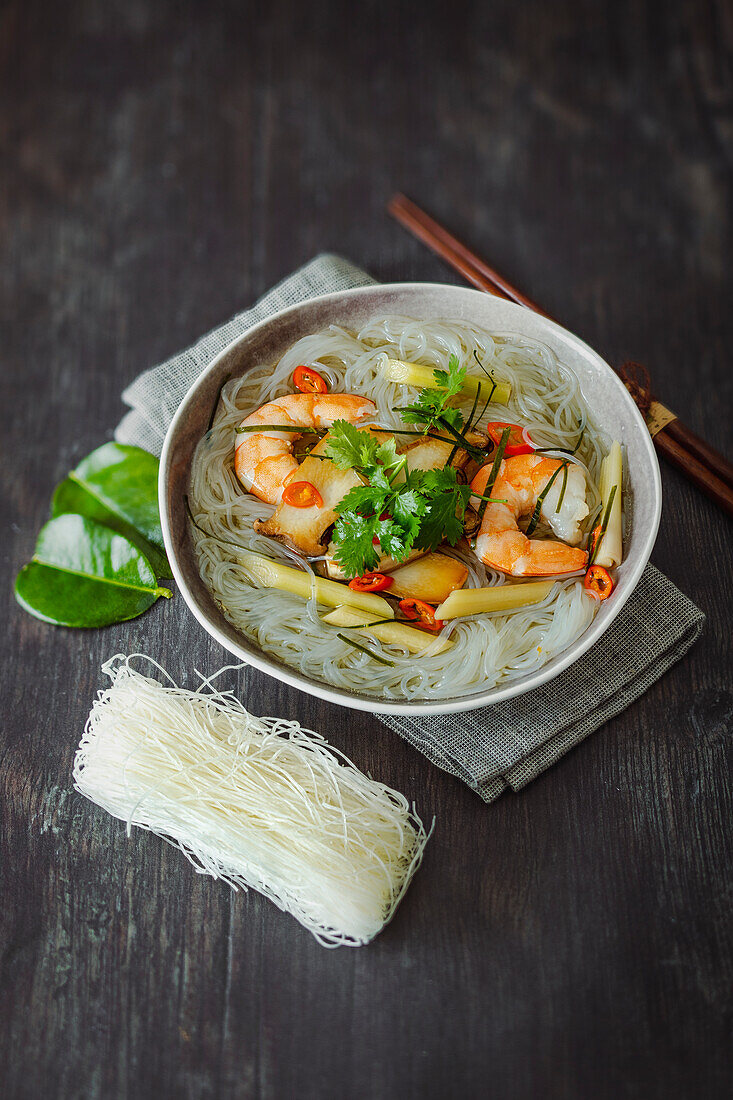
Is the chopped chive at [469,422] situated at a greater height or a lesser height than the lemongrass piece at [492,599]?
greater

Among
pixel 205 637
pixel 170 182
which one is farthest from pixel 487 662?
pixel 170 182

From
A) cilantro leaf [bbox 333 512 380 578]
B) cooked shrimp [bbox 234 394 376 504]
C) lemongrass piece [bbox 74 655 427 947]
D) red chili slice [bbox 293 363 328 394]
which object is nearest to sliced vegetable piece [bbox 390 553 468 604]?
cilantro leaf [bbox 333 512 380 578]

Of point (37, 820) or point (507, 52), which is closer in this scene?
point (37, 820)

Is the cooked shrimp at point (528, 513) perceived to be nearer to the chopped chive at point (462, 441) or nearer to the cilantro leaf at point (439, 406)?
the chopped chive at point (462, 441)

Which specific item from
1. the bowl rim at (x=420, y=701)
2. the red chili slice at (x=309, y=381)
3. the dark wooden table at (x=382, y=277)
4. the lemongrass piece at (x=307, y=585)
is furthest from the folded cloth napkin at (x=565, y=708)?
the red chili slice at (x=309, y=381)

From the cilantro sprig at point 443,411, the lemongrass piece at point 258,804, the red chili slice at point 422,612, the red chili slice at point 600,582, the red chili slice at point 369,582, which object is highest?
the cilantro sprig at point 443,411

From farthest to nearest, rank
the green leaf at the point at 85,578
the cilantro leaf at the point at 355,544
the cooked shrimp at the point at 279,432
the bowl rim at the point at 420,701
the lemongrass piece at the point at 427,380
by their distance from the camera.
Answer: the green leaf at the point at 85,578 → the lemongrass piece at the point at 427,380 → the cooked shrimp at the point at 279,432 → the cilantro leaf at the point at 355,544 → the bowl rim at the point at 420,701

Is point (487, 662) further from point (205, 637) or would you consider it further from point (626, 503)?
point (205, 637)
